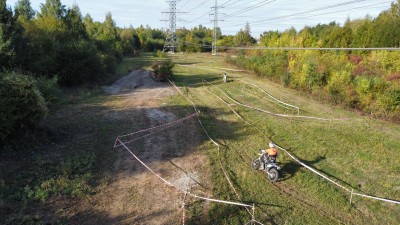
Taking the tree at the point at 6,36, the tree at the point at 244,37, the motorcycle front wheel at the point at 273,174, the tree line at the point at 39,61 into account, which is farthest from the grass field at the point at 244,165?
the tree at the point at 244,37

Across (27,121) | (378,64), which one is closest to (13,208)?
(27,121)

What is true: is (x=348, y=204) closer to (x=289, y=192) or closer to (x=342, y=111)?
Answer: (x=289, y=192)

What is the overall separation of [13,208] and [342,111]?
15.0 meters

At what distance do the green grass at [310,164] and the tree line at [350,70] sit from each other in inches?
45.3

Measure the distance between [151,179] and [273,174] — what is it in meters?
3.39

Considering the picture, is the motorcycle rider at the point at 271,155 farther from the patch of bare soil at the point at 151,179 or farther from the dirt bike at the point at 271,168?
the patch of bare soil at the point at 151,179

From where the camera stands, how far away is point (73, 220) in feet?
22.9

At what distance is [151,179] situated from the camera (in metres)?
9.03

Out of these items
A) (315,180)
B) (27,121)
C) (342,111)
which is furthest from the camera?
(342,111)

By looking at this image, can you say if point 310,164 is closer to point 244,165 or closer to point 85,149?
point 244,165

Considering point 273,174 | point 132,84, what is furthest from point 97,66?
point 273,174

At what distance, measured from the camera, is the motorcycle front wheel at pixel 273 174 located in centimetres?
931

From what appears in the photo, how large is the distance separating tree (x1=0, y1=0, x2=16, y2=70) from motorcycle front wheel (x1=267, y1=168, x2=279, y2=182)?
13.4m

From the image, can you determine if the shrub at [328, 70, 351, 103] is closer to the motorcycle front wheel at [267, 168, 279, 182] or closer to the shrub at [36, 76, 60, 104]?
the motorcycle front wheel at [267, 168, 279, 182]
